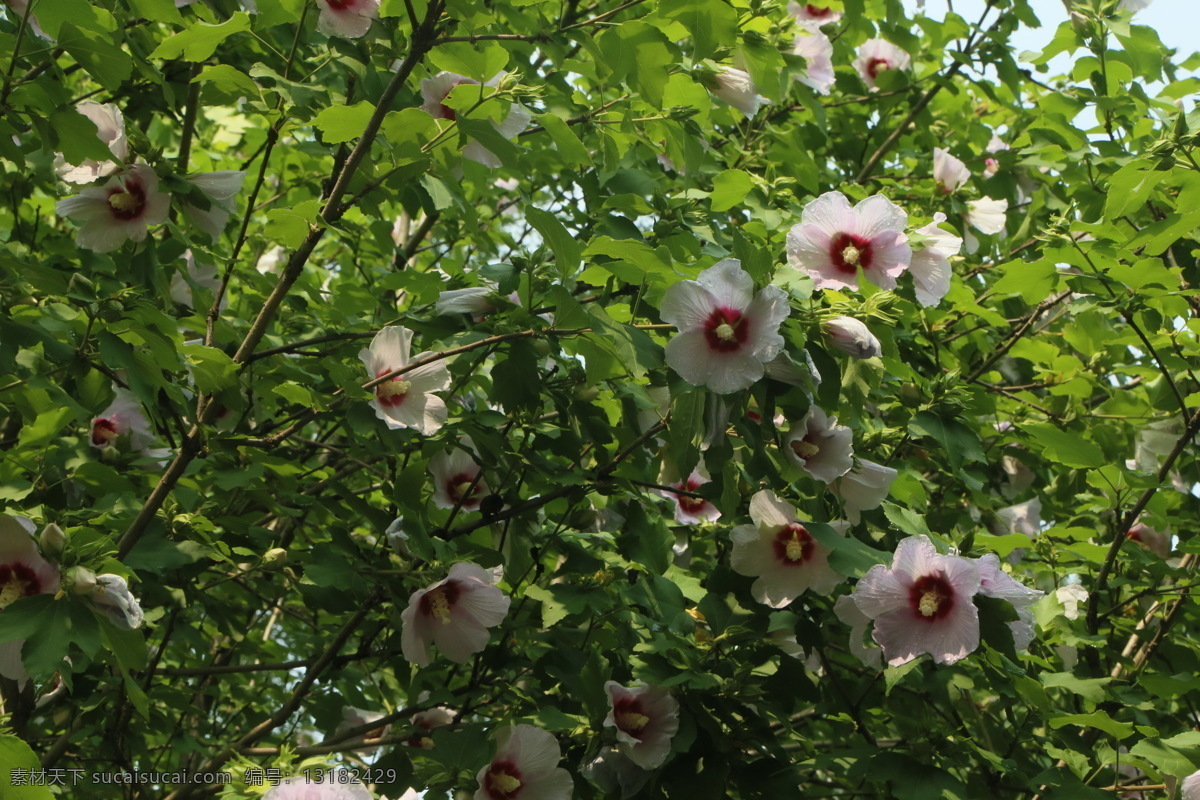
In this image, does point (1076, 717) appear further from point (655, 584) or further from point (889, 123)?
point (889, 123)

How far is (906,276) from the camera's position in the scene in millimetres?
2393

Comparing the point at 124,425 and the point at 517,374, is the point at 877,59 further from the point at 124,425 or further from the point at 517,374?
the point at 124,425

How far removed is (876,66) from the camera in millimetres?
4070

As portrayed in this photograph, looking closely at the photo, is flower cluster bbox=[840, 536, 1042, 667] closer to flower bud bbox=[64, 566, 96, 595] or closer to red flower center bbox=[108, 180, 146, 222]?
flower bud bbox=[64, 566, 96, 595]

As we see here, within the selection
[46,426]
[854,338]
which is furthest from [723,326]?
[46,426]

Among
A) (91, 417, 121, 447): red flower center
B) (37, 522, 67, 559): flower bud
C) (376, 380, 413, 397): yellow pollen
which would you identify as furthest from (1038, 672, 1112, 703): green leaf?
(91, 417, 121, 447): red flower center

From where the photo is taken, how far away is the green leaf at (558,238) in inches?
72.4

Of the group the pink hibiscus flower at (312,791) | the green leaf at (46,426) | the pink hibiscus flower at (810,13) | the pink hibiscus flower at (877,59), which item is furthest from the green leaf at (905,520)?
the pink hibiscus flower at (877,59)

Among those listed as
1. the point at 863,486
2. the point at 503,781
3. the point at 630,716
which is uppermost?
the point at 863,486

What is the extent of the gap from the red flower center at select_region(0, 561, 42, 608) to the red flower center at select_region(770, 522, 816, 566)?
1399 mm

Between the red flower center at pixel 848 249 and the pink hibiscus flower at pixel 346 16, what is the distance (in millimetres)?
1054

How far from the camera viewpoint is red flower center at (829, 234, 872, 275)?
210 cm

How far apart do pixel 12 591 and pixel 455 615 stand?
811 mm

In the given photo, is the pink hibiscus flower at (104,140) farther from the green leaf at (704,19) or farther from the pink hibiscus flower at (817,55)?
the pink hibiscus flower at (817,55)
